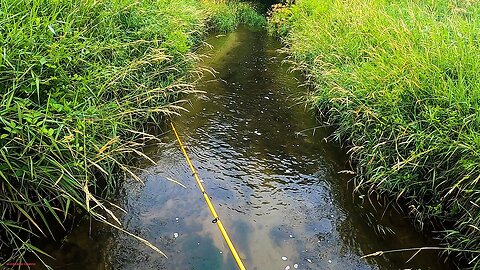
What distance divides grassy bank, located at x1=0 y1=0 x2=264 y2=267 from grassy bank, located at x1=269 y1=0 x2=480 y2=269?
2.30 metres

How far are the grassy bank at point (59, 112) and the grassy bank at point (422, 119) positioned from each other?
2.30 metres

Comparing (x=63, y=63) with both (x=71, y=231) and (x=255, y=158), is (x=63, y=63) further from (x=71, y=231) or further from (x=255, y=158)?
Answer: (x=255, y=158)

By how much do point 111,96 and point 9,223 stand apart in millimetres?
1975

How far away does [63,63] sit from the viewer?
353cm

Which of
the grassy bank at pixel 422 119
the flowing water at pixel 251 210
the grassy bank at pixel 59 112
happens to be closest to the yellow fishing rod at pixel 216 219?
the flowing water at pixel 251 210

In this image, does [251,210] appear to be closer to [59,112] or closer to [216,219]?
[216,219]

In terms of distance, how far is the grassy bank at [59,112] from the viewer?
2.66 metres

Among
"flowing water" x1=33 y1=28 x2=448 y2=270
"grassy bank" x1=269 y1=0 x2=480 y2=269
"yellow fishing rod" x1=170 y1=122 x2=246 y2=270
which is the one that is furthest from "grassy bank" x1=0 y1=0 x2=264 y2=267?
"grassy bank" x1=269 y1=0 x2=480 y2=269

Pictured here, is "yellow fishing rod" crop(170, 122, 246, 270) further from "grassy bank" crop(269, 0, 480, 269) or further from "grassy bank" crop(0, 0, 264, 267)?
"grassy bank" crop(269, 0, 480, 269)

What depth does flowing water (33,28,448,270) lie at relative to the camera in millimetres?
3209

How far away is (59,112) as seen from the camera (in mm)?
3080

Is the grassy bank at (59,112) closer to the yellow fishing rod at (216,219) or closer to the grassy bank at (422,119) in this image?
the yellow fishing rod at (216,219)

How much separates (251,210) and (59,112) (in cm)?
190

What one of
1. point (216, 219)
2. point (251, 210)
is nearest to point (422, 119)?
point (251, 210)
